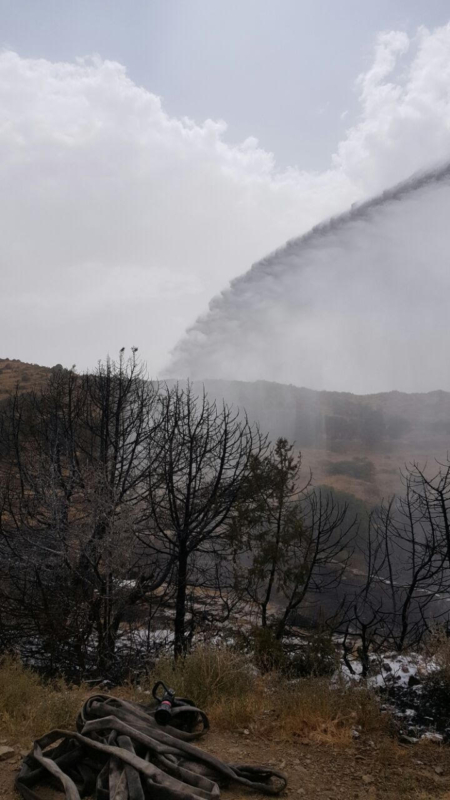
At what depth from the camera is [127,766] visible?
424 cm

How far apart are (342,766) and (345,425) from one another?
6245 centimetres

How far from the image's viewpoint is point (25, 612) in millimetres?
11969

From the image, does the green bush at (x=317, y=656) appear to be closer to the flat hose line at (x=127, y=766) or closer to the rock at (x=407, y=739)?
the rock at (x=407, y=739)

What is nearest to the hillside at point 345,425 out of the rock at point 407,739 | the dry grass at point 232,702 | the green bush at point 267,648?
the green bush at point 267,648

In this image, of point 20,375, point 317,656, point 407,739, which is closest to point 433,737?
point 407,739

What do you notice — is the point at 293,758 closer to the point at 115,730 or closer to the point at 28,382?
the point at 115,730

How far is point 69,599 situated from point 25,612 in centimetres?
200

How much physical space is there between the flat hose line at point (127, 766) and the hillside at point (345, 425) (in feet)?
130

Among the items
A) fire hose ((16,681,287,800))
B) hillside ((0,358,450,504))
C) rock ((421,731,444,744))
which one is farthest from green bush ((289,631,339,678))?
hillside ((0,358,450,504))

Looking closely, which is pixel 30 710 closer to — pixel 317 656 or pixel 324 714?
pixel 324 714

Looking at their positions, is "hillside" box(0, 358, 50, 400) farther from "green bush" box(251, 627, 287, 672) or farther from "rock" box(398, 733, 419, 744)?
"rock" box(398, 733, 419, 744)

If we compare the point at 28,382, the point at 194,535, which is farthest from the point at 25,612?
the point at 28,382

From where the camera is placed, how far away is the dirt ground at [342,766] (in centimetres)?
484

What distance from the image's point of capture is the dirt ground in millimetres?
4844
